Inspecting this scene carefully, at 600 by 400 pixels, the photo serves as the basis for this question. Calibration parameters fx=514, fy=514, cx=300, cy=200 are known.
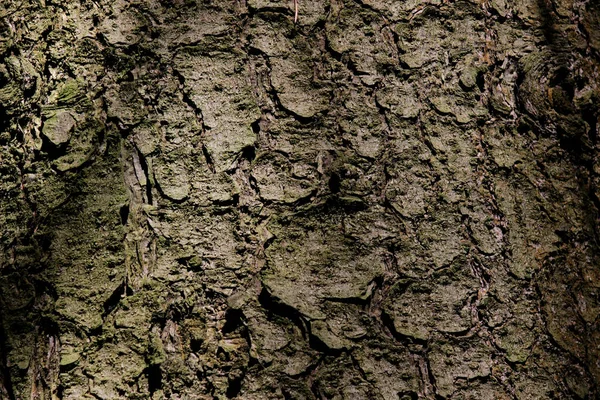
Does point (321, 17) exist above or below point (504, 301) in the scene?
above

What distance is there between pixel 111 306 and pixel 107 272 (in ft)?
0.21

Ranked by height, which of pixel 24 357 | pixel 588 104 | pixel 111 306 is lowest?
pixel 24 357

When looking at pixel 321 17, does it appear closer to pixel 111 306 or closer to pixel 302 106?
pixel 302 106

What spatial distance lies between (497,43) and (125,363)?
3.13 ft

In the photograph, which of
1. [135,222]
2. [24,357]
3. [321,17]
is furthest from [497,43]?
[24,357]

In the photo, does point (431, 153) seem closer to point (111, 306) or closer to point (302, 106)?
point (302, 106)

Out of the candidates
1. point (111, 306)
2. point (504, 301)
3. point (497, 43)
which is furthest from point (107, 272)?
point (497, 43)

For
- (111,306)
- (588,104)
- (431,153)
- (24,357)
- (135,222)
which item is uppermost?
(588,104)

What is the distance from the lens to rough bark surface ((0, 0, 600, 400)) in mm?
950

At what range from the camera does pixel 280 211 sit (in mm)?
979

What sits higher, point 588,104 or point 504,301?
point 588,104

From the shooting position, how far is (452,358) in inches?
38.4

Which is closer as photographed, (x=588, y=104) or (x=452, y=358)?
(x=452, y=358)

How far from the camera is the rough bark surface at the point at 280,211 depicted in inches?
37.4
